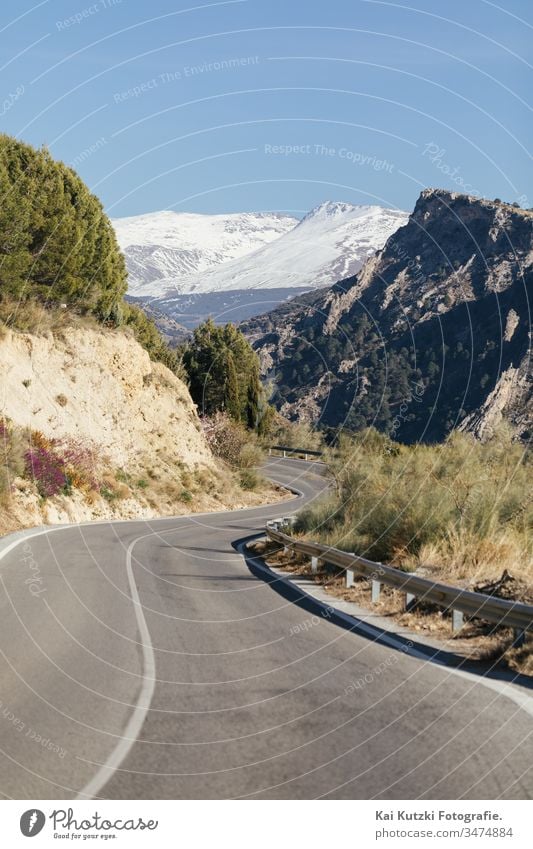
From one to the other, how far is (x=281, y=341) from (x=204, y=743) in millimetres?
114247

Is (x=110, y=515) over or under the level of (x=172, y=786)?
under

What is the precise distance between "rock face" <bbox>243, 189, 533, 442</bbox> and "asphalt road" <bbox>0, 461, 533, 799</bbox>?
54601mm

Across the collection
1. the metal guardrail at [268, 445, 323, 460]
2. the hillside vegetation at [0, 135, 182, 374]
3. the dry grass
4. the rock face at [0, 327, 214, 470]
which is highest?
the hillside vegetation at [0, 135, 182, 374]

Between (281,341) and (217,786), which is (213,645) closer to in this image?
(217,786)

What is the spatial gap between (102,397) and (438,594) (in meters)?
35.0

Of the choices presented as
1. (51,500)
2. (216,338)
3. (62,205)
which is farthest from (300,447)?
(51,500)

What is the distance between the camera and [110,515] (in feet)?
123

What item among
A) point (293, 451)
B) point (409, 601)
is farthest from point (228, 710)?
point (293, 451)

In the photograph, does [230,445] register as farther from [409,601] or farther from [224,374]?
[409,601]

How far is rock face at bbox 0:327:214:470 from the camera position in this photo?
38281 millimetres

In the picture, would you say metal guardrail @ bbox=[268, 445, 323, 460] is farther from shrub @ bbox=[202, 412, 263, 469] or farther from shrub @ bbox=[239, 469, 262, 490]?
shrub @ bbox=[239, 469, 262, 490]

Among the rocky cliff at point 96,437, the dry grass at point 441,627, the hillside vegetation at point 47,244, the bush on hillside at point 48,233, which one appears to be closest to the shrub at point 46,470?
the rocky cliff at point 96,437

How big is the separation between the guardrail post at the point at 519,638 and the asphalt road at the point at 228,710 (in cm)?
109

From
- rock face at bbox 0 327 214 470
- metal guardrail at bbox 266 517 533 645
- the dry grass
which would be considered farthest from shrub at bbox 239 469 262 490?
the dry grass
